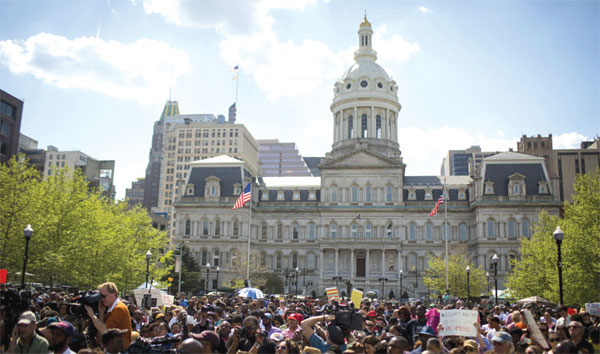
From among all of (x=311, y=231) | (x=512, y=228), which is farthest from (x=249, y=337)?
(x=311, y=231)

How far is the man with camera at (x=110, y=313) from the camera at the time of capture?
35.0 feet

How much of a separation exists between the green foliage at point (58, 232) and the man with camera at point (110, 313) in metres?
25.9

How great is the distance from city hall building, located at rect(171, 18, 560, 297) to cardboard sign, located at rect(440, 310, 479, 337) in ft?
216

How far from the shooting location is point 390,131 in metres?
95.8

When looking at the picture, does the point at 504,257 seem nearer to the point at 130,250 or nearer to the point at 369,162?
the point at 369,162

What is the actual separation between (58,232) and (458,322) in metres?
31.4

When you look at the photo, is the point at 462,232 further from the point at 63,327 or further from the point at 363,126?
the point at 63,327

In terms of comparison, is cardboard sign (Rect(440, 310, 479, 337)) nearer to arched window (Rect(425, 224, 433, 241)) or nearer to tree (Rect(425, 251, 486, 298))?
tree (Rect(425, 251, 486, 298))

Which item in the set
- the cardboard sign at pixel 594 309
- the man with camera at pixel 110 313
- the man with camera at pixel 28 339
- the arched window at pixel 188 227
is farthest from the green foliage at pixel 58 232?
the arched window at pixel 188 227

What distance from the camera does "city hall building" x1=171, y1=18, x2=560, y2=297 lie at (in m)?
76.7

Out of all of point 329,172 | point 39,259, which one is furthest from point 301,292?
point 39,259

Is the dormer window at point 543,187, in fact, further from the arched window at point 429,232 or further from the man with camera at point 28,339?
the man with camera at point 28,339

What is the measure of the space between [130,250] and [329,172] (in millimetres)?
39587

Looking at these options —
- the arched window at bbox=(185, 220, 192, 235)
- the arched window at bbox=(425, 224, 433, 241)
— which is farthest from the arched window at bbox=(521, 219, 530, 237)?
the arched window at bbox=(185, 220, 192, 235)
